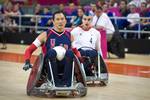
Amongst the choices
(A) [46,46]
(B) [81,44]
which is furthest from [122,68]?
(A) [46,46]

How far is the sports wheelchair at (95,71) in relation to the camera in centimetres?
973

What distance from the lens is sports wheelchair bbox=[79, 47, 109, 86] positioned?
973cm

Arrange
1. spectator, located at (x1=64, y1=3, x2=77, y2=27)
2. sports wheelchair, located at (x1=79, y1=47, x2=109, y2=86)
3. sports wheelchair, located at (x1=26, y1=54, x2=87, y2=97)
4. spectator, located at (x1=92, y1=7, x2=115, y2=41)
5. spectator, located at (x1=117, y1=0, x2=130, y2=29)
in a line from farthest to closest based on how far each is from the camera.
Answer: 1. spectator, located at (x1=64, y1=3, x2=77, y2=27)
2. spectator, located at (x1=117, y1=0, x2=130, y2=29)
3. spectator, located at (x1=92, y1=7, x2=115, y2=41)
4. sports wheelchair, located at (x1=79, y1=47, x2=109, y2=86)
5. sports wheelchair, located at (x1=26, y1=54, x2=87, y2=97)

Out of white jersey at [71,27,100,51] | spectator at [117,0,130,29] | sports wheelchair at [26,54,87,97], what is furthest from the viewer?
spectator at [117,0,130,29]

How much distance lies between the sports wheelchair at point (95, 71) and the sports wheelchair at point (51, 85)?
151 centimetres

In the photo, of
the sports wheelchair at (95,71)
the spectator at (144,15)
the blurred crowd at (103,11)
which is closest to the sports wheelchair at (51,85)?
the sports wheelchair at (95,71)

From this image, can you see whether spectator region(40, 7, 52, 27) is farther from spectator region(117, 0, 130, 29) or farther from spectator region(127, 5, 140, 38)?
spectator region(127, 5, 140, 38)

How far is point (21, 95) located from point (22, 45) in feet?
47.0

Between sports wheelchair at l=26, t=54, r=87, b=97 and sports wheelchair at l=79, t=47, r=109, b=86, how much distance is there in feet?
4.95

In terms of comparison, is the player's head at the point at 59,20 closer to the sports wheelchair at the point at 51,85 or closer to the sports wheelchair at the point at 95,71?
the sports wheelchair at the point at 51,85

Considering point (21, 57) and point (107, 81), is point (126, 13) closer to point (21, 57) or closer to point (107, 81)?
point (21, 57)

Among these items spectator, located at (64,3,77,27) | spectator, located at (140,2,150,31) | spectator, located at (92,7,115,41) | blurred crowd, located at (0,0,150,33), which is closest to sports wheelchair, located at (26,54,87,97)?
spectator, located at (92,7,115,41)

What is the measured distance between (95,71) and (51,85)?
2.09 m

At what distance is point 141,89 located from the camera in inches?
360
